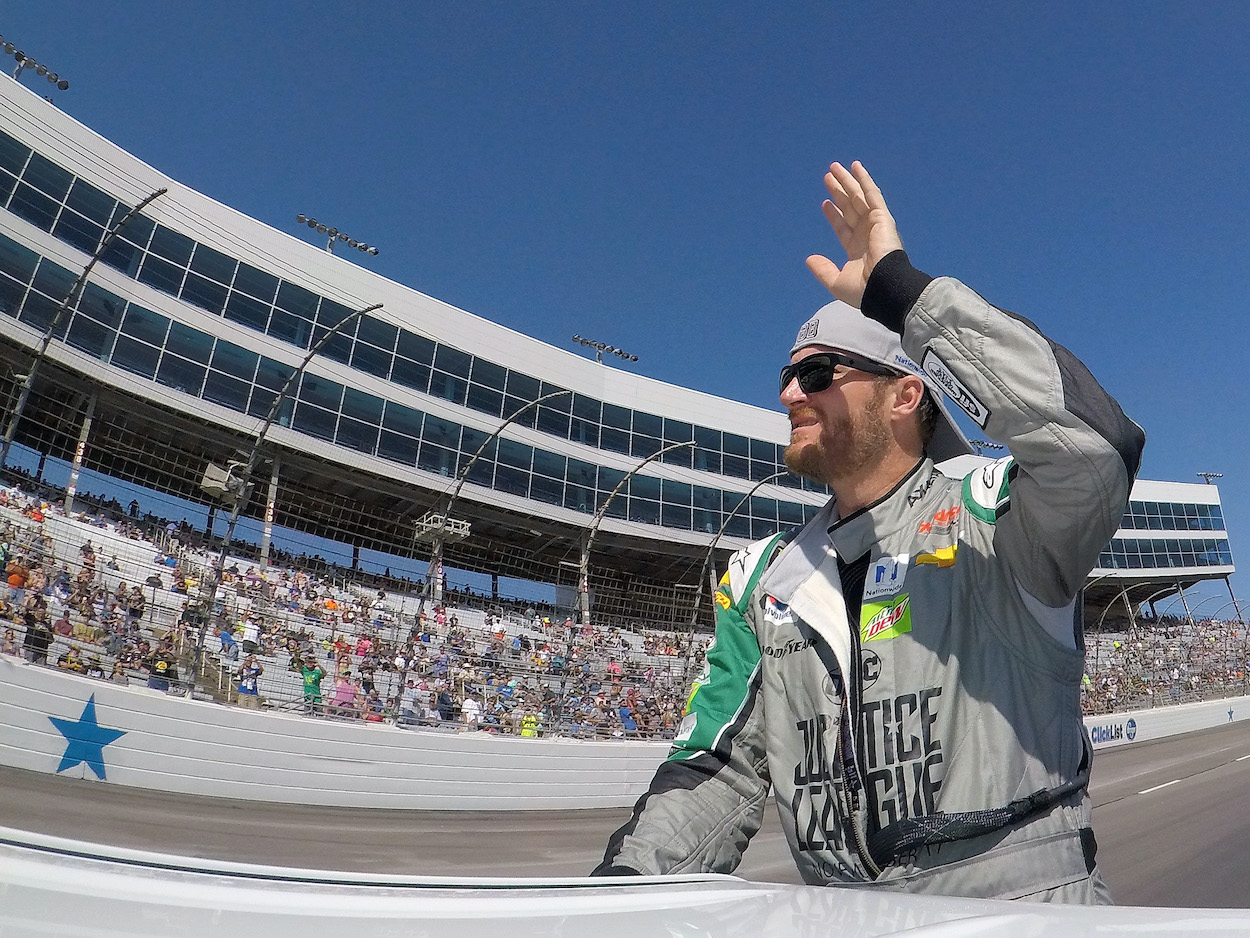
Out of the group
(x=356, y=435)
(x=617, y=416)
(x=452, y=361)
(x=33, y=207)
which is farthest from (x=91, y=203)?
(x=617, y=416)

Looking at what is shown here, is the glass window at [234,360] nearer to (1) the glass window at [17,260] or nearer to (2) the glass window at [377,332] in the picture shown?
(2) the glass window at [377,332]

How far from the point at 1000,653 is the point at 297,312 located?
2456 cm

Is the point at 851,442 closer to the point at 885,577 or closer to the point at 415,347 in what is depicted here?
the point at 885,577

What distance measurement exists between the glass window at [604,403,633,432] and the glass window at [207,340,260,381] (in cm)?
1250

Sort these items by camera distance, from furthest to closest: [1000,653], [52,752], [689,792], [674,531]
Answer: [674,531] → [52,752] → [689,792] → [1000,653]

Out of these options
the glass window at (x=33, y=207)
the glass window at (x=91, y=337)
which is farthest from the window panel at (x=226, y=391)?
the glass window at (x=33, y=207)

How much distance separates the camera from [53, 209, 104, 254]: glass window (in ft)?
61.1

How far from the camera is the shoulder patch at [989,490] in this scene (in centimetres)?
148

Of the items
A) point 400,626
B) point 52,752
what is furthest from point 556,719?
point 52,752

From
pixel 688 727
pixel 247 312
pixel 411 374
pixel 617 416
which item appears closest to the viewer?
pixel 688 727

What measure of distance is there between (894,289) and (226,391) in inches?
887

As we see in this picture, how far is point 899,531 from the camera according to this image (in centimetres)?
169

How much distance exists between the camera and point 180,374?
66.3 ft

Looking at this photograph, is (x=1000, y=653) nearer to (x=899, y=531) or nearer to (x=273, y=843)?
(x=899, y=531)
